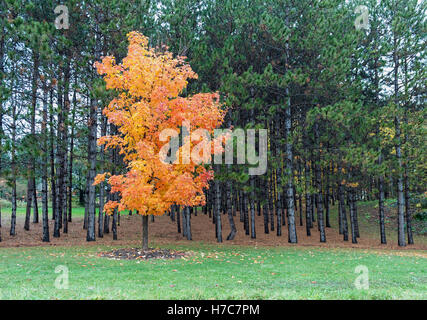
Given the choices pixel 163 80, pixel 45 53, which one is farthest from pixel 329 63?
pixel 45 53

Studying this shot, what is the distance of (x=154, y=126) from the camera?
1135 centimetres

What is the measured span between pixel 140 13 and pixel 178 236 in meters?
11.9

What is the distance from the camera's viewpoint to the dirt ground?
15852 millimetres

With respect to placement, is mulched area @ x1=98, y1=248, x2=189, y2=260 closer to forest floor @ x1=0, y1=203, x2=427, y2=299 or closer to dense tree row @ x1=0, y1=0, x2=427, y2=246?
forest floor @ x1=0, y1=203, x2=427, y2=299

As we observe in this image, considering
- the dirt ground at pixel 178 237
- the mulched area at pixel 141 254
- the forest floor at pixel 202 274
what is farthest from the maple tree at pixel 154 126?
the dirt ground at pixel 178 237

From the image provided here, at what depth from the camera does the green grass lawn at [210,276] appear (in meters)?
6.36

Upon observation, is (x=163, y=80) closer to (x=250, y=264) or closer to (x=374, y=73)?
(x=250, y=264)

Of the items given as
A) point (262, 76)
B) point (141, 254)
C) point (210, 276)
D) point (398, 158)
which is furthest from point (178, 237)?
point (398, 158)

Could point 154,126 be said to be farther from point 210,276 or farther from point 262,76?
point 262,76

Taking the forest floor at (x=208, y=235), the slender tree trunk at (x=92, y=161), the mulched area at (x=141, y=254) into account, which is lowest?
the forest floor at (x=208, y=235)

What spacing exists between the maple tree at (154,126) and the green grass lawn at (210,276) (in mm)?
2106

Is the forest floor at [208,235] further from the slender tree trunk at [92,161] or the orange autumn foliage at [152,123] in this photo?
the orange autumn foliage at [152,123]

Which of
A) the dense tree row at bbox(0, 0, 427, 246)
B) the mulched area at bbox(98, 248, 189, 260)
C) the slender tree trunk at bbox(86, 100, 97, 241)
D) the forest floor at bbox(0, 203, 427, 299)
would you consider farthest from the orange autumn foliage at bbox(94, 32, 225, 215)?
the slender tree trunk at bbox(86, 100, 97, 241)

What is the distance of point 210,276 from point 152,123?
5220mm
